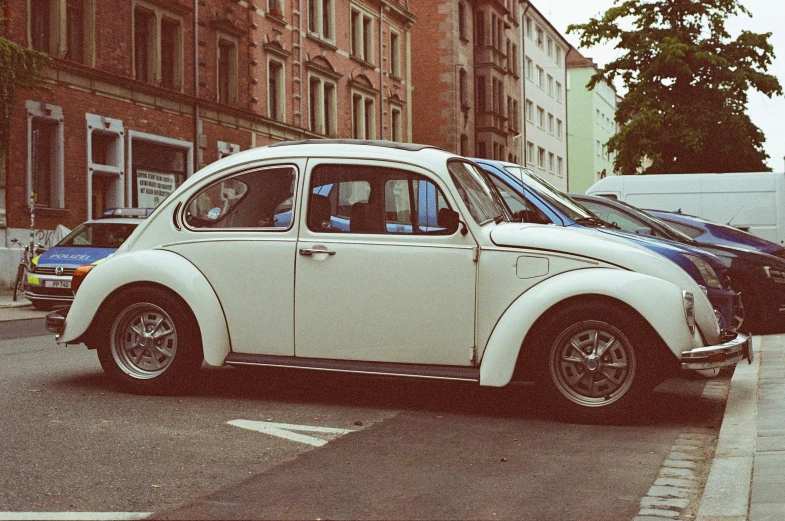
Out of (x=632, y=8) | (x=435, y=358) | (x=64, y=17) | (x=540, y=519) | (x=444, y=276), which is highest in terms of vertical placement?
(x=632, y=8)

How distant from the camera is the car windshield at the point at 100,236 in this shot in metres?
18.6

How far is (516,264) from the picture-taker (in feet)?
23.1

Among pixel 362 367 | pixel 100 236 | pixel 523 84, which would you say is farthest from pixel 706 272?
pixel 523 84

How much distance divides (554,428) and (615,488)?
1.56m

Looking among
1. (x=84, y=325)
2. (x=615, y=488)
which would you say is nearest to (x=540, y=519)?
(x=615, y=488)

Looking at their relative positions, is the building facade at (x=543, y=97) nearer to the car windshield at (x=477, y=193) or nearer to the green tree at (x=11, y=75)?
the green tree at (x=11, y=75)

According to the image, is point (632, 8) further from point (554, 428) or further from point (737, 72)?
point (554, 428)

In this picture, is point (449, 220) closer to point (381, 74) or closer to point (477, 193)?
point (477, 193)

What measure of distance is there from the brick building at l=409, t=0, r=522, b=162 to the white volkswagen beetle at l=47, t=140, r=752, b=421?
42.6m

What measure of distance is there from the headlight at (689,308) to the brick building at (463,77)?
4339cm

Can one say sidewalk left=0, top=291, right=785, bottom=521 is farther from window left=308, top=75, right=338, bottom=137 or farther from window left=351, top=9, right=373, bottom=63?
window left=351, top=9, right=373, bottom=63

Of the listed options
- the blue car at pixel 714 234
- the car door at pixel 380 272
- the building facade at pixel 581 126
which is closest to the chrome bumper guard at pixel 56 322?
the car door at pixel 380 272

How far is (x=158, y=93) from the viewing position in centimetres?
2877

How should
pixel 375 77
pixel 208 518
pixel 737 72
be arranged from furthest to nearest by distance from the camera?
1. pixel 375 77
2. pixel 737 72
3. pixel 208 518
